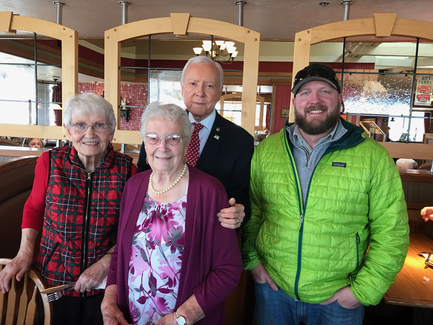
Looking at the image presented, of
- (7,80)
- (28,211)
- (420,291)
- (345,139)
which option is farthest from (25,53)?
(420,291)

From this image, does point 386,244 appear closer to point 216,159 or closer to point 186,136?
point 216,159

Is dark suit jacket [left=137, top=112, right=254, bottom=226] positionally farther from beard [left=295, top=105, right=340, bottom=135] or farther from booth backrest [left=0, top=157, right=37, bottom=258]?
booth backrest [left=0, top=157, right=37, bottom=258]

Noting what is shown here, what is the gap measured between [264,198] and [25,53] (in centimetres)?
665

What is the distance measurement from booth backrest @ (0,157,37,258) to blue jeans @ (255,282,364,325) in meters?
1.60

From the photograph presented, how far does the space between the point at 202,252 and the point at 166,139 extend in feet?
1.48

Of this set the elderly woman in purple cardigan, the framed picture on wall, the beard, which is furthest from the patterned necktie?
the framed picture on wall

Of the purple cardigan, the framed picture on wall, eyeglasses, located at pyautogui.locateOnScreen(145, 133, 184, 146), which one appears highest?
the framed picture on wall

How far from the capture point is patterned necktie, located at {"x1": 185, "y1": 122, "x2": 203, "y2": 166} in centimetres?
151

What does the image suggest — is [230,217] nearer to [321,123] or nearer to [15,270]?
[321,123]

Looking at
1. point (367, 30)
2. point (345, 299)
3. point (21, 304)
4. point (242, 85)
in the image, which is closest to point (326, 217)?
point (345, 299)

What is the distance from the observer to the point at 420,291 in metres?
1.62

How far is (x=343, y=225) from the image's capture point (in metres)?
1.30

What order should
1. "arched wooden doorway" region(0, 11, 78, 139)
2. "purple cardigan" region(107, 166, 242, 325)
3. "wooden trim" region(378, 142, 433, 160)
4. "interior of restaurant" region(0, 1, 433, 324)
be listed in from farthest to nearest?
"arched wooden doorway" region(0, 11, 78, 139) → "wooden trim" region(378, 142, 433, 160) → "interior of restaurant" region(0, 1, 433, 324) → "purple cardigan" region(107, 166, 242, 325)

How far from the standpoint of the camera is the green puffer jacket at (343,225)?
1259 mm
